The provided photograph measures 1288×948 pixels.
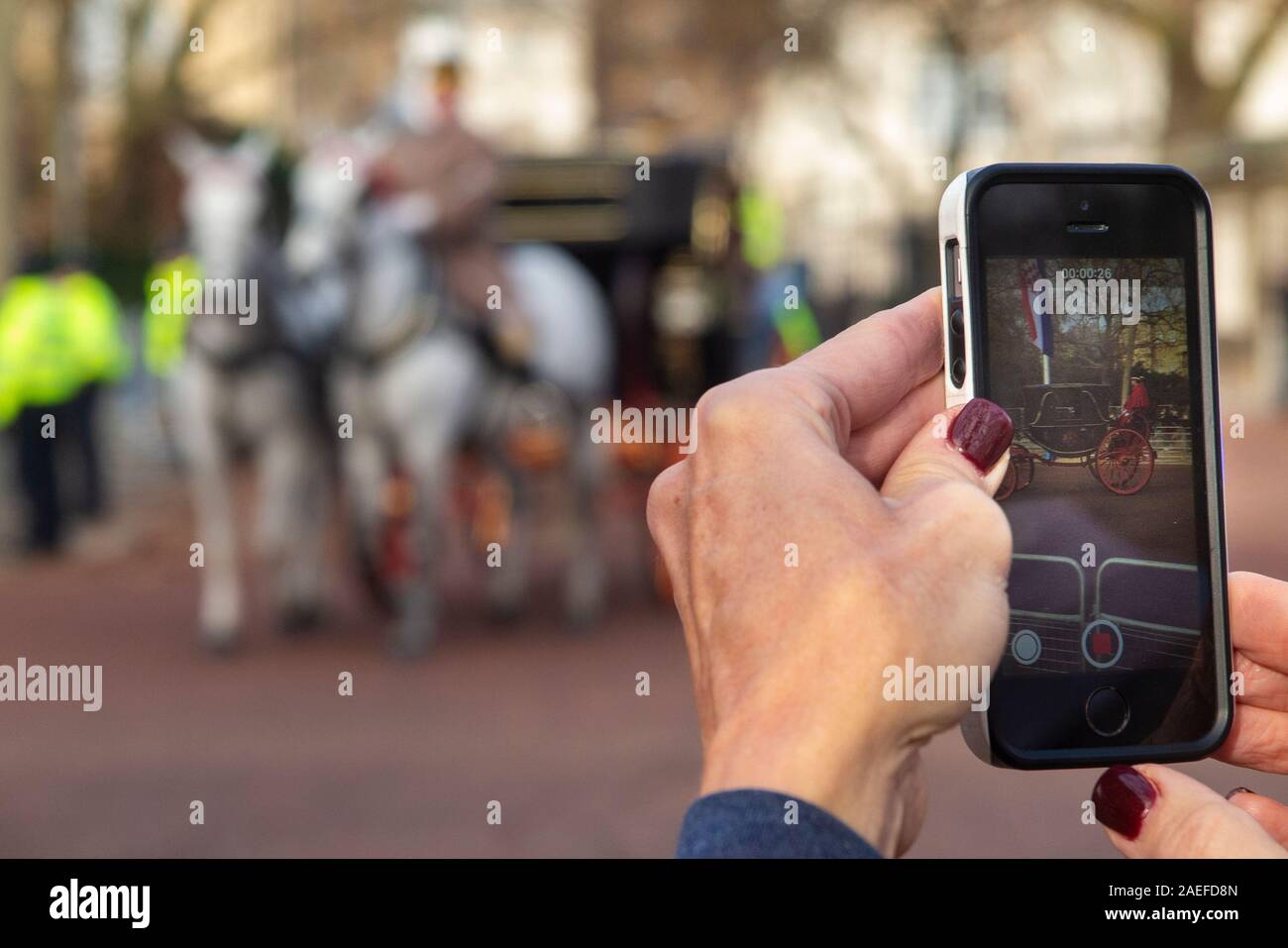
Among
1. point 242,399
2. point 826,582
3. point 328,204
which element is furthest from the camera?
point 242,399

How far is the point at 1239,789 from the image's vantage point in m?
1.53

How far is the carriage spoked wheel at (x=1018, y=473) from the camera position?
1.53 metres

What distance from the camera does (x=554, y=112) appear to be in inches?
1832

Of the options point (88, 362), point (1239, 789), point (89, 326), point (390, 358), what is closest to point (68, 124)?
point (89, 326)

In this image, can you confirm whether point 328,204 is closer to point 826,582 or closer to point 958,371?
point 958,371

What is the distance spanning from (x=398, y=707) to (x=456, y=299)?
2.42 m

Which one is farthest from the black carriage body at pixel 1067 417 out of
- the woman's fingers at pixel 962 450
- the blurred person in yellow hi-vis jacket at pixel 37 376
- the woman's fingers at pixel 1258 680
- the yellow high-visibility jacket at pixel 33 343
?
the yellow high-visibility jacket at pixel 33 343

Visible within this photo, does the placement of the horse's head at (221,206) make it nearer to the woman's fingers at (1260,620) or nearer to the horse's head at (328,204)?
the horse's head at (328,204)

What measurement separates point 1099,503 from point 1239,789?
26cm

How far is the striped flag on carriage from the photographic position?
160 centimetres

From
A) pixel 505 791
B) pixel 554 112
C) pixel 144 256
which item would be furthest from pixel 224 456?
pixel 554 112

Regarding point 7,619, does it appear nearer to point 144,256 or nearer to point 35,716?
point 35,716

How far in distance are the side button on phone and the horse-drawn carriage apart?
18 cm
